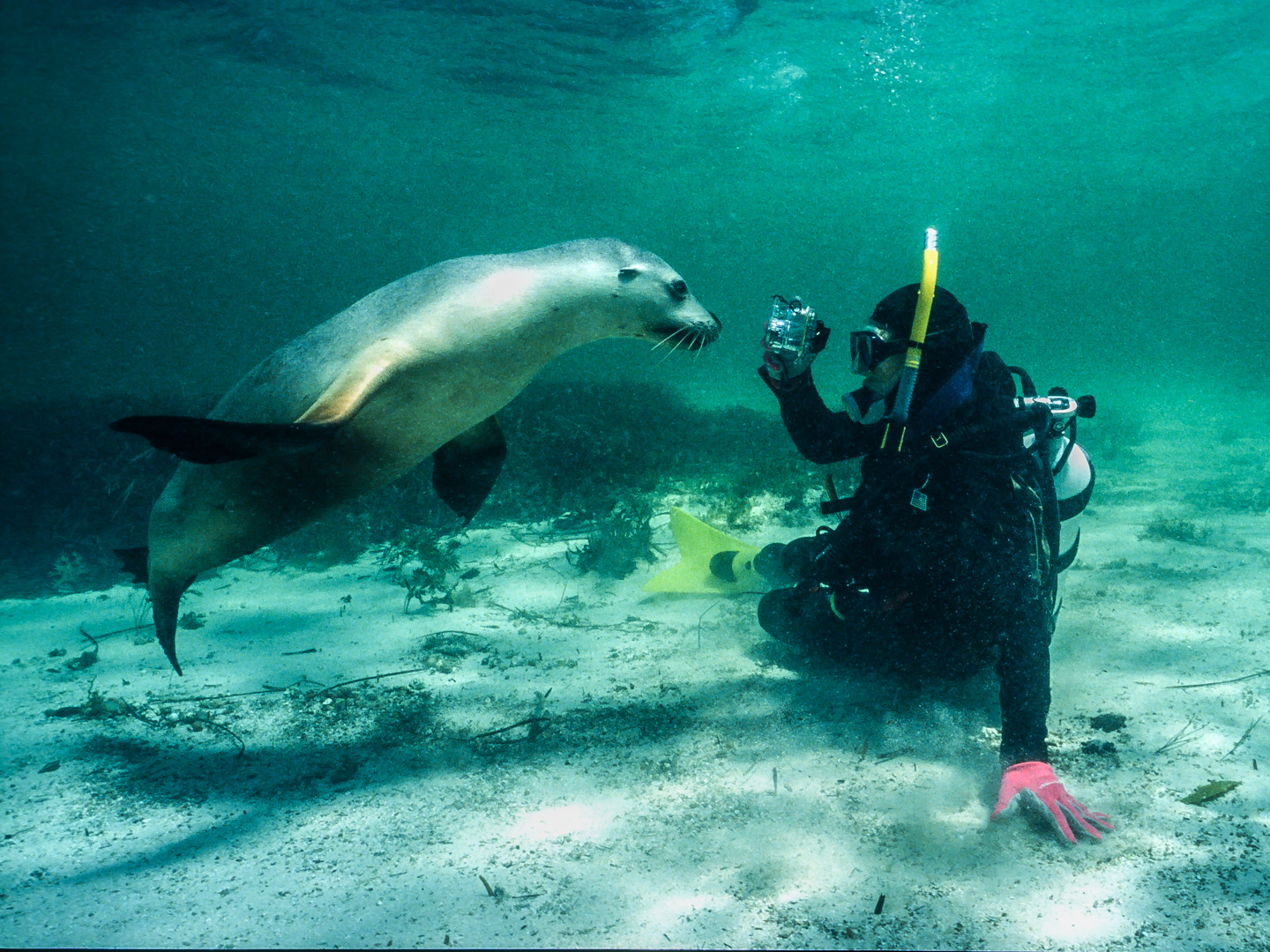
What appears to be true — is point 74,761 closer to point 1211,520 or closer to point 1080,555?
point 1080,555

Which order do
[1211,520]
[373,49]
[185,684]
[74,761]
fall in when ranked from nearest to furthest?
[74,761]
[185,684]
[1211,520]
[373,49]

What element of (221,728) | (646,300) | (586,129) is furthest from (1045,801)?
(586,129)

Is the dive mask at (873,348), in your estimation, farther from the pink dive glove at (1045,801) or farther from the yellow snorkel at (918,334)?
the pink dive glove at (1045,801)

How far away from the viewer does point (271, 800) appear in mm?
2383

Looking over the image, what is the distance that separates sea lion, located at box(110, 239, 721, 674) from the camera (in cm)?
217

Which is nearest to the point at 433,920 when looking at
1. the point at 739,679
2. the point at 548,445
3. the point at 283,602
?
the point at 739,679

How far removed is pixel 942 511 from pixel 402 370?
234 centimetres

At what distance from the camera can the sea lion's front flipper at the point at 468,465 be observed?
3.05 meters

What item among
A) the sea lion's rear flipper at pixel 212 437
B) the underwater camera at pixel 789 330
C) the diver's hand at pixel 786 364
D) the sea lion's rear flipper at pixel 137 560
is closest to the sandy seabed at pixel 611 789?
the sea lion's rear flipper at pixel 137 560

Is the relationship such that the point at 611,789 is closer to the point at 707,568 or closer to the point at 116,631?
the point at 707,568

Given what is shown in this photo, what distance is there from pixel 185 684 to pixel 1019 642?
432 centimetres

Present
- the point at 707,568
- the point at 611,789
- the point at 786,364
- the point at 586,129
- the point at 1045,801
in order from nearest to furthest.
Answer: the point at 1045,801 < the point at 611,789 < the point at 786,364 < the point at 707,568 < the point at 586,129

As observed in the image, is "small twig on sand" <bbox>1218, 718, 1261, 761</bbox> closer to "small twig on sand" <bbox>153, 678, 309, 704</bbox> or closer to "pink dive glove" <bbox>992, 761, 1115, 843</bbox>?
"pink dive glove" <bbox>992, 761, 1115, 843</bbox>

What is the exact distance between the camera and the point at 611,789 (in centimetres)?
236
